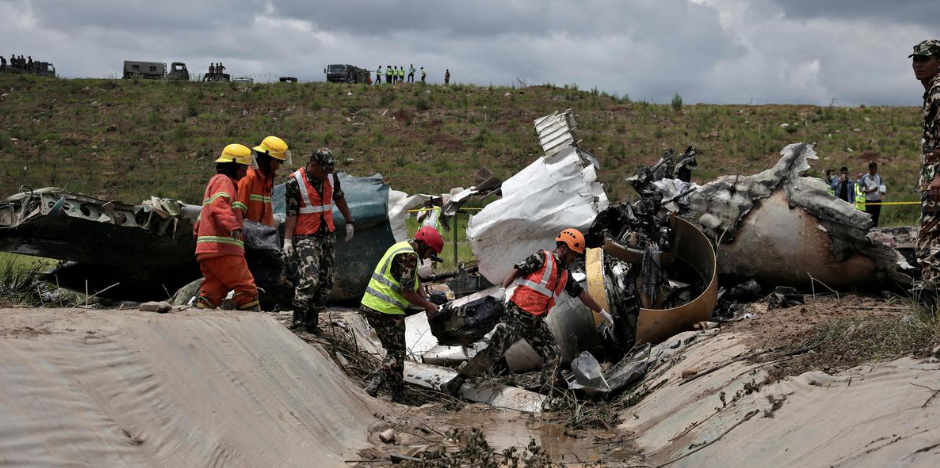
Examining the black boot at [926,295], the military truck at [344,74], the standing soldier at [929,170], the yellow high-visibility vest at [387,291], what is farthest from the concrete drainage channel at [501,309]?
the military truck at [344,74]

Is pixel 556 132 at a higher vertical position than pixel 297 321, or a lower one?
higher

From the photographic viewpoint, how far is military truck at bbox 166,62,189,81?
48.2 m

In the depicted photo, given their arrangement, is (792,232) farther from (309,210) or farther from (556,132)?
(309,210)

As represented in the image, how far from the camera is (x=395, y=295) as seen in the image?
6.63m

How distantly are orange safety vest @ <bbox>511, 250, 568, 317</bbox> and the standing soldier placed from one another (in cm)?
262

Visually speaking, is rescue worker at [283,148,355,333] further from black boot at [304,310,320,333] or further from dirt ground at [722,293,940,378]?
dirt ground at [722,293,940,378]

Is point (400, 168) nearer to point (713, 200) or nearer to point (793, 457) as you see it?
point (713, 200)

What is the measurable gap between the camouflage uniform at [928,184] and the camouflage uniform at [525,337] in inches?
105

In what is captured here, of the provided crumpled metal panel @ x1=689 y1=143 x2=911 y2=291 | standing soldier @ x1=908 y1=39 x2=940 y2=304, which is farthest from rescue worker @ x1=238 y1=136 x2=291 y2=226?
standing soldier @ x1=908 y1=39 x2=940 y2=304

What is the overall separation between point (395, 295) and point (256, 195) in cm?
153

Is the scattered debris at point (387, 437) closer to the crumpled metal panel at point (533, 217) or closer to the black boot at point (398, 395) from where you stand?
the black boot at point (398, 395)

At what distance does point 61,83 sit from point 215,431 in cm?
4696

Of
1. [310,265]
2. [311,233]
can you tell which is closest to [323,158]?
[311,233]

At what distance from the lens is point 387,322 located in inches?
265
